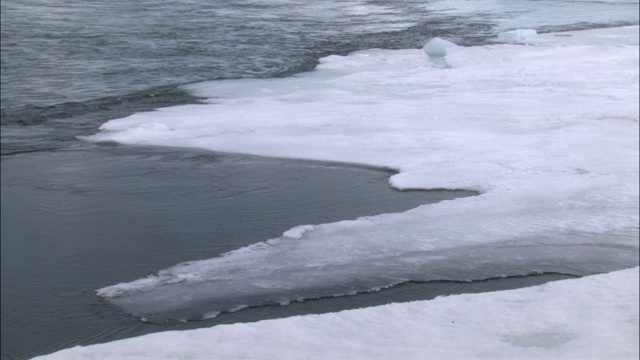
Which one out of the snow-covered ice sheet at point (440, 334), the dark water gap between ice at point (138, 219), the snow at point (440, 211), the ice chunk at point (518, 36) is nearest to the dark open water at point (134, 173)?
the dark water gap between ice at point (138, 219)

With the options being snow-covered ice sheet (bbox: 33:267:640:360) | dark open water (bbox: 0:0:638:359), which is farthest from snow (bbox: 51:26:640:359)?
dark open water (bbox: 0:0:638:359)

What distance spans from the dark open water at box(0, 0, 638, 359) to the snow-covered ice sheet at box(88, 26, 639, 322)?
0.11m

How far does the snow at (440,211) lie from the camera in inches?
77.9

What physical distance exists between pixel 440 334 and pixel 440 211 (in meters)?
1.19

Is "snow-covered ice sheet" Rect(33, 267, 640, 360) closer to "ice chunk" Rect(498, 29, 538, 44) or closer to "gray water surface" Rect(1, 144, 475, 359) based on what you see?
"gray water surface" Rect(1, 144, 475, 359)

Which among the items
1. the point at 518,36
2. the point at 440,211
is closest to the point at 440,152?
the point at 440,211

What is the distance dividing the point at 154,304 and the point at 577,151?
2.34 m

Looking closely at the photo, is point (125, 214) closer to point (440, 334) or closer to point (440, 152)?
point (440, 334)

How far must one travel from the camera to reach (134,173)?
11.6 feet

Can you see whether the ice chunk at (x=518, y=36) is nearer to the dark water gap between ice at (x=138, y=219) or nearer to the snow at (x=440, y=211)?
the snow at (x=440, y=211)

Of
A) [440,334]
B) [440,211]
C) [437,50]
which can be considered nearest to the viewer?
[440,334]

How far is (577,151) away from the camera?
12.4ft

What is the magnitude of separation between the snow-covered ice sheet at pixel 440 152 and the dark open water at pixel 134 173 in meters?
0.11

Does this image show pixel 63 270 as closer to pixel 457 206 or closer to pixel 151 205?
pixel 151 205
